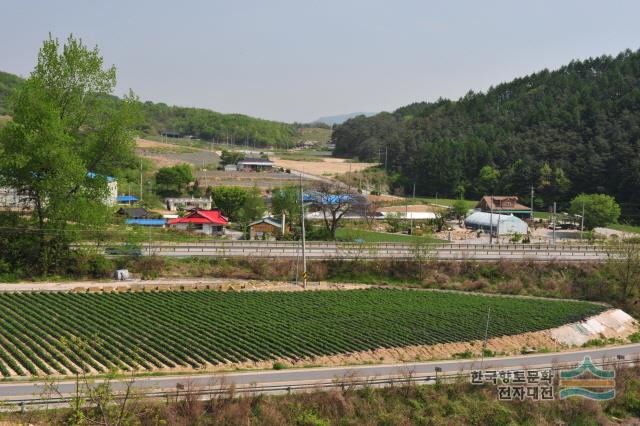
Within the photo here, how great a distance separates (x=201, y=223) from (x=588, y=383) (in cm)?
3715

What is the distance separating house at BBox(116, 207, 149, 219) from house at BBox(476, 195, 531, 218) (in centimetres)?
3753

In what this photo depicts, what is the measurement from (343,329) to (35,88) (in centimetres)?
1973

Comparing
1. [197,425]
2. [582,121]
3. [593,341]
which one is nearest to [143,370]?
[197,425]

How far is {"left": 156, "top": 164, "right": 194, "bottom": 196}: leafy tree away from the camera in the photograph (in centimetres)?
7544

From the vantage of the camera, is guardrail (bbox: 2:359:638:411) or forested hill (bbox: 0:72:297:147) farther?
forested hill (bbox: 0:72:297:147)

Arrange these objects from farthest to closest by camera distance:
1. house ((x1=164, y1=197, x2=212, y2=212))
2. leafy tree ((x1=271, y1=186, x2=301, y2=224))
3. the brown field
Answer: the brown field → house ((x1=164, y1=197, x2=212, y2=212)) → leafy tree ((x1=271, y1=186, x2=301, y2=224))

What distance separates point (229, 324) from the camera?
92.9ft

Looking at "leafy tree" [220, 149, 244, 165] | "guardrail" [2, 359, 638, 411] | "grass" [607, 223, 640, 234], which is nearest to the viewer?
"guardrail" [2, 359, 638, 411]

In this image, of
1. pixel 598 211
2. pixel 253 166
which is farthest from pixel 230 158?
pixel 598 211

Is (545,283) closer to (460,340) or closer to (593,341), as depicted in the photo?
(593,341)

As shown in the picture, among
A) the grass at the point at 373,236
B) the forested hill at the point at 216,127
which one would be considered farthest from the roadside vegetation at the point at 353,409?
the forested hill at the point at 216,127

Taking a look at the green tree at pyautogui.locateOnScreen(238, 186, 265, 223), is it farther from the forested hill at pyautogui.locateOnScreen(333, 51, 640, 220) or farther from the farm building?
the forested hill at pyautogui.locateOnScreen(333, 51, 640, 220)

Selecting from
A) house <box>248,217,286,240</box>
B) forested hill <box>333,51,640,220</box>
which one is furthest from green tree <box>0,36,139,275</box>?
forested hill <box>333,51,640,220</box>

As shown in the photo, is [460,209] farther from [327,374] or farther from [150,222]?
[327,374]
